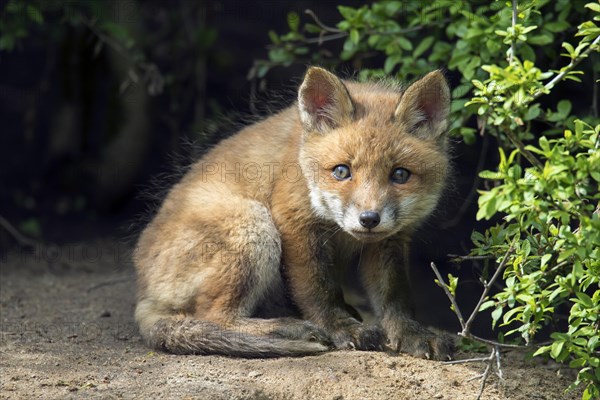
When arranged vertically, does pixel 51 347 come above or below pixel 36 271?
above

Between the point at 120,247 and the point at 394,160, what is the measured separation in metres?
4.68

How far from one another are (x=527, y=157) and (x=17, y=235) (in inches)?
212

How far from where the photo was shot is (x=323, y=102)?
17.9 feet

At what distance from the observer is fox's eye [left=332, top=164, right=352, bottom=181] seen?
17.0ft

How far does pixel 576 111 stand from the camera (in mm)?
7578

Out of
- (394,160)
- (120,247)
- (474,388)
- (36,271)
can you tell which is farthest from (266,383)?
(120,247)

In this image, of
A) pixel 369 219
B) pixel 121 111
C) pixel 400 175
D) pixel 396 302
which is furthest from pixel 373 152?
pixel 121 111

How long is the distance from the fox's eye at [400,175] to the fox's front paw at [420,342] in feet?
3.27

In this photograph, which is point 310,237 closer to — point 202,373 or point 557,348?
point 202,373

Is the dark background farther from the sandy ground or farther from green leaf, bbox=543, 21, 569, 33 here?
the sandy ground

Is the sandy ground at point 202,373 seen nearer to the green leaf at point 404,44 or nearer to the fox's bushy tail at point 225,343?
the fox's bushy tail at point 225,343

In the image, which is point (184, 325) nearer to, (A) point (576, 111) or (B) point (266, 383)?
(B) point (266, 383)

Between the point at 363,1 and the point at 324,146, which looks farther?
the point at 363,1

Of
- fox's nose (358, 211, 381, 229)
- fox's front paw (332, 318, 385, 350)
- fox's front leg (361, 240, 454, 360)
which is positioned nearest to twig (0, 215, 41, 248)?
fox's front leg (361, 240, 454, 360)
